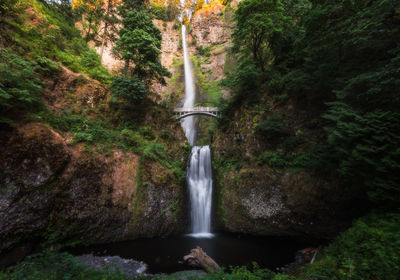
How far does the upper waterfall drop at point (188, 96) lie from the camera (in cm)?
2528

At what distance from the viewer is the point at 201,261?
6.51 meters

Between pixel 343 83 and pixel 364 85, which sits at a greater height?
pixel 343 83

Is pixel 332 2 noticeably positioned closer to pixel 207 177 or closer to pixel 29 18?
pixel 207 177

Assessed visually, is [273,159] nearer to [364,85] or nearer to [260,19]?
[364,85]

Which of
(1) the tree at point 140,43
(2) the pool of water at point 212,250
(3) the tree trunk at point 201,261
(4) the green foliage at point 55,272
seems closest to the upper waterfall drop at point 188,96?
(1) the tree at point 140,43

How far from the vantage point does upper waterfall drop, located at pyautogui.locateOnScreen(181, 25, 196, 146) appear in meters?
25.3

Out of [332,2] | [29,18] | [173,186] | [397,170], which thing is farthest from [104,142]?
[332,2]

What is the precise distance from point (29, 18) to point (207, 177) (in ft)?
52.6

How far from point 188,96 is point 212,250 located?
26.9 m

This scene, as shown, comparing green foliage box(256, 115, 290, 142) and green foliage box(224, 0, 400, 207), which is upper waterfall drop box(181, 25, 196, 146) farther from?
green foliage box(256, 115, 290, 142)

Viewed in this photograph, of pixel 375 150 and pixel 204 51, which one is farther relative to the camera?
pixel 204 51

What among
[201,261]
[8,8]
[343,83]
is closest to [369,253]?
[201,261]

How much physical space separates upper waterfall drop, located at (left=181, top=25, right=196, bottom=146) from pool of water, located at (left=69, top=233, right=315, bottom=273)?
15.9 m

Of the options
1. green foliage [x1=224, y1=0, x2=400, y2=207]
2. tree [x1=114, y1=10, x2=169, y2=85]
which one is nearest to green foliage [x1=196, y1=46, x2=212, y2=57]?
green foliage [x1=224, y1=0, x2=400, y2=207]
